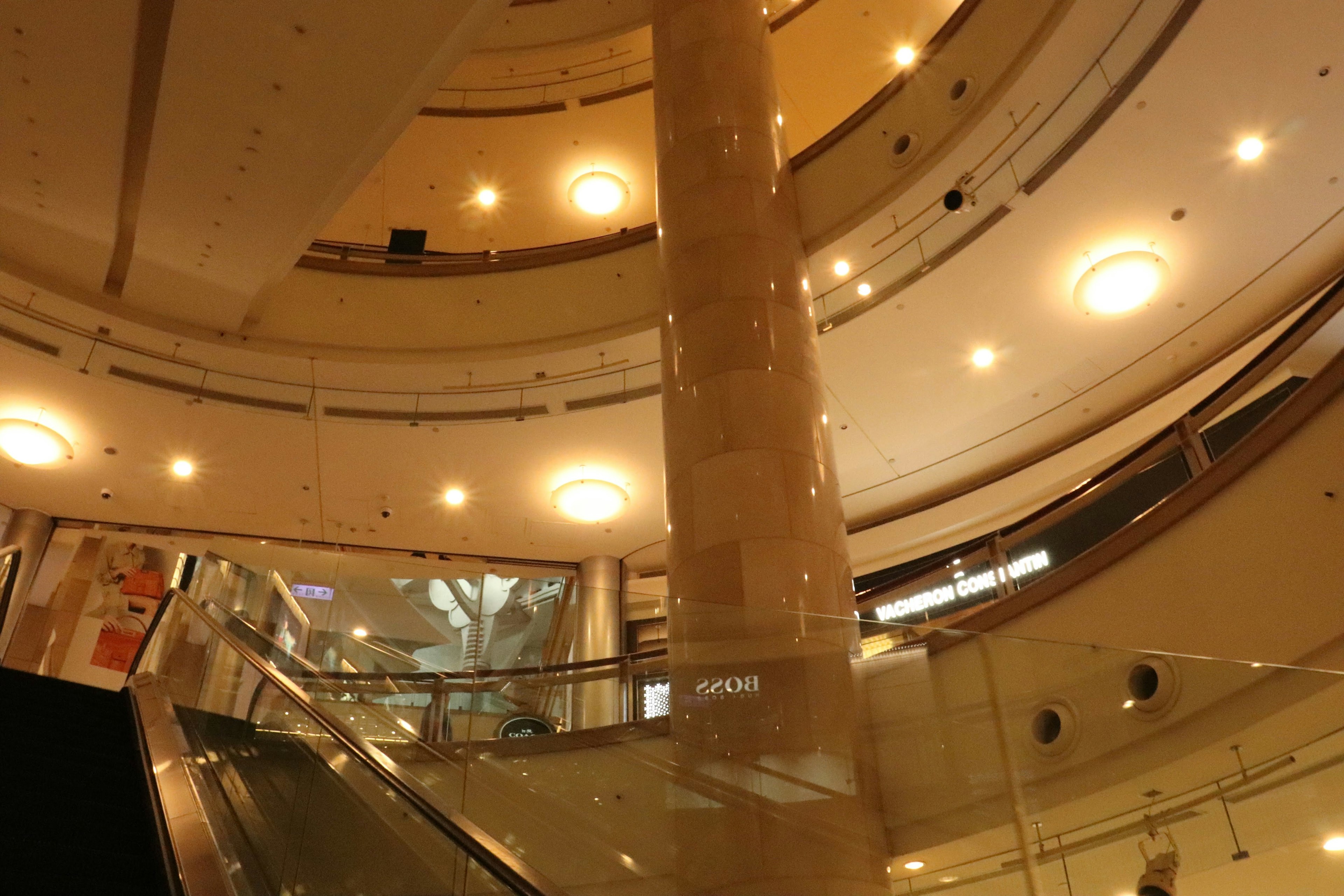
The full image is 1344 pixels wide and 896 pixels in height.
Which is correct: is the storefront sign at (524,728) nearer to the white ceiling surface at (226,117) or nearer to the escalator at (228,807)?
the escalator at (228,807)

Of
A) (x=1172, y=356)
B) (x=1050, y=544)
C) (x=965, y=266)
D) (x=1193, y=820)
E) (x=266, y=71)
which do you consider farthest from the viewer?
(x=1172, y=356)

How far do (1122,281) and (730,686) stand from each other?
20.6ft

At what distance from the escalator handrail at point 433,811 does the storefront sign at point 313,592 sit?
1.08 meters

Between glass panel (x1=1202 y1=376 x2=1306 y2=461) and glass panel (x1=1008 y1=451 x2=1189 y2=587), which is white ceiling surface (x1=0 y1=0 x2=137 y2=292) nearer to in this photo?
glass panel (x1=1008 y1=451 x2=1189 y2=587)

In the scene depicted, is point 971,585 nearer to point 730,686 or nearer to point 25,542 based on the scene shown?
point 730,686

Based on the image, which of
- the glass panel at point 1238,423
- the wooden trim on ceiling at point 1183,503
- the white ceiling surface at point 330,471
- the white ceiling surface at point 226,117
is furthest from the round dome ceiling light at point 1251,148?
the white ceiling surface at point 226,117

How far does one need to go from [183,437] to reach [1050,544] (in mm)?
8968

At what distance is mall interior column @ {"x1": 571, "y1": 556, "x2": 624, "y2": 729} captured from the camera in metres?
3.45

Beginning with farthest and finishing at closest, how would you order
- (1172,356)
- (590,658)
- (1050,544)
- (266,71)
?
(1172,356), (266,71), (1050,544), (590,658)

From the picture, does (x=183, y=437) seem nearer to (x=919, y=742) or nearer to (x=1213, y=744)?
(x=919, y=742)

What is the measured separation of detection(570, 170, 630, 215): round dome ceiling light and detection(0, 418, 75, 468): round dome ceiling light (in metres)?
6.50

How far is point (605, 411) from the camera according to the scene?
1034 centimetres

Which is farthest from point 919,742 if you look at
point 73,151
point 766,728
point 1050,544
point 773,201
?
point 73,151

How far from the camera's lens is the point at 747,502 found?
5.11 m
